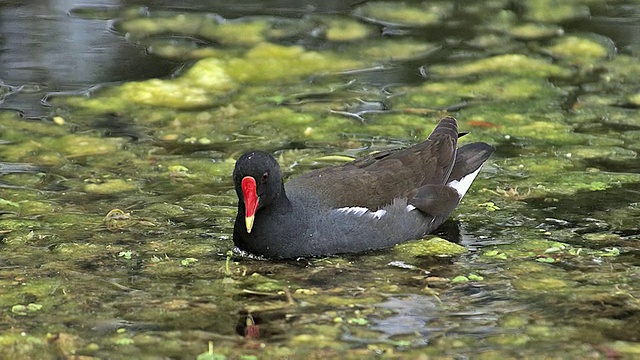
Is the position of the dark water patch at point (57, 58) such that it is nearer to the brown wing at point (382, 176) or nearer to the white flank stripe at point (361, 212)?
the brown wing at point (382, 176)

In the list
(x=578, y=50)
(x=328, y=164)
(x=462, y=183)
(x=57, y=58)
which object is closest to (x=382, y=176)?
(x=462, y=183)

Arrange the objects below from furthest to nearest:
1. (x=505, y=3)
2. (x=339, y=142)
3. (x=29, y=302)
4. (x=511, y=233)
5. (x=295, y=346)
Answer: (x=505, y=3) → (x=339, y=142) → (x=511, y=233) → (x=29, y=302) → (x=295, y=346)

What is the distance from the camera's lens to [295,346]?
14.5ft

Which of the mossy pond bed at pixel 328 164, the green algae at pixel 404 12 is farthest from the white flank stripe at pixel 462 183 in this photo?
the green algae at pixel 404 12

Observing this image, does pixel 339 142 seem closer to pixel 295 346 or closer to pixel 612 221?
pixel 612 221

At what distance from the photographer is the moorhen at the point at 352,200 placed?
209 inches

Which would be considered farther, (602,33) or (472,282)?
(602,33)

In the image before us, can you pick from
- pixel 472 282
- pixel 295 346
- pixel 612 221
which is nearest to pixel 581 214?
pixel 612 221

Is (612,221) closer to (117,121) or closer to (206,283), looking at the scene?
(206,283)

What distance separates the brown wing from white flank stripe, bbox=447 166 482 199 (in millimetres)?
46

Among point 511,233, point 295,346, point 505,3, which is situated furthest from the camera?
point 505,3

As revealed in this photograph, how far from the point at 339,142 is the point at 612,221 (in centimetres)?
183

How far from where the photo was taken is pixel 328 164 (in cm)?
672

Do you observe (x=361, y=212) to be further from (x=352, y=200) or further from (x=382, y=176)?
(x=382, y=176)
